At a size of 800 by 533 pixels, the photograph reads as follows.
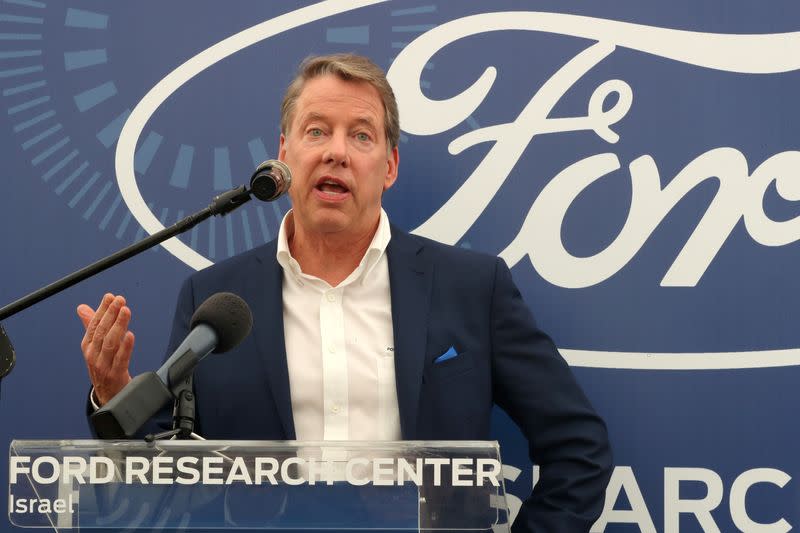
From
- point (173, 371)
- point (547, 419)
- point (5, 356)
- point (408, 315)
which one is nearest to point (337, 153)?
point (408, 315)

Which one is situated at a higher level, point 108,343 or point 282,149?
point 282,149

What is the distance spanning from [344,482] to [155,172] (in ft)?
4.42

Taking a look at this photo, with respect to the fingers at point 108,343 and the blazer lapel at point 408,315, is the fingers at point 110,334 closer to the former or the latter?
the fingers at point 108,343

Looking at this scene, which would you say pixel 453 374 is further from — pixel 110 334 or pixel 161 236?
pixel 161 236

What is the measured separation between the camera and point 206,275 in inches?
106

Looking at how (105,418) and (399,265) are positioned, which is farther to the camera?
(399,265)

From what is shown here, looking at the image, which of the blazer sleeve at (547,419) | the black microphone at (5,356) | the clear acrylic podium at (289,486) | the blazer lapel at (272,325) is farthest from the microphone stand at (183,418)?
the blazer sleeve at (547,419)

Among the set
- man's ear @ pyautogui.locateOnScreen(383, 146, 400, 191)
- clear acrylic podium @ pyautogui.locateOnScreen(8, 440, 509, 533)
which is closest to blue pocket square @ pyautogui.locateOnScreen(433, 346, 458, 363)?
man's ear @ pyautogui.locateOnScreen(383, 146, 400, 191)

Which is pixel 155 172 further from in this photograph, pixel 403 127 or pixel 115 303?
pixel 115 303

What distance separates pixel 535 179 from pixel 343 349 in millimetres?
618

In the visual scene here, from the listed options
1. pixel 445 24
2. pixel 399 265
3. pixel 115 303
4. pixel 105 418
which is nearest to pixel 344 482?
pixel 105 418

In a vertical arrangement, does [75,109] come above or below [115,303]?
above

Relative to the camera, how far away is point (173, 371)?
1.64 m

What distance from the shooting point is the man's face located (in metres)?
2.58
